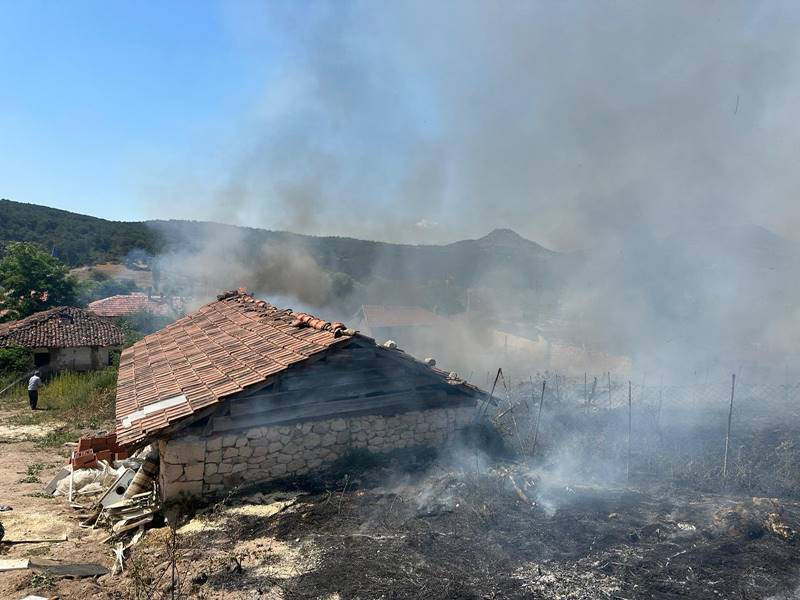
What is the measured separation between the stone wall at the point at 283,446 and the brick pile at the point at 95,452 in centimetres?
280

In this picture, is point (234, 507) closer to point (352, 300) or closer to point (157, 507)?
point (157, 507)

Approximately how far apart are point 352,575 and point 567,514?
127 inches

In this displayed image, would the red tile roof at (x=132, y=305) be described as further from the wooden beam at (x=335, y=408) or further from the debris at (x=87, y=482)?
the wooden beam at (x=335, y=408)

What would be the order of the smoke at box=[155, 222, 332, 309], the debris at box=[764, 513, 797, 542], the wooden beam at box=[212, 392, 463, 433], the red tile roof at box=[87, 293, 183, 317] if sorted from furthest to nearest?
the smoke at box=[155, 222, 332, 309], the red tile roof at box=[87, 293, 183, 317], the wooden beam at box=[212, 392, 463, 433], the debris at box=[764, 513, 797, 542]

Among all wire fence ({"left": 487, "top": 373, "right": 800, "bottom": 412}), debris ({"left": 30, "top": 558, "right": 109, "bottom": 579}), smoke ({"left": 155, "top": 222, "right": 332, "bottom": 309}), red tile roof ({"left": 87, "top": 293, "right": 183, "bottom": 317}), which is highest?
smoke ({"left": 155, "top": 222, "right": 332, "bottom": 309})

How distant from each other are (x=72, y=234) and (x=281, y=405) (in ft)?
211

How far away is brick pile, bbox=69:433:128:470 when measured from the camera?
9844 mm

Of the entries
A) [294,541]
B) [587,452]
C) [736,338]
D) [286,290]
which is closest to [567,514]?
[587,452]

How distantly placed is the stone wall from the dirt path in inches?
50.0

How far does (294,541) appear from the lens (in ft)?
21.9

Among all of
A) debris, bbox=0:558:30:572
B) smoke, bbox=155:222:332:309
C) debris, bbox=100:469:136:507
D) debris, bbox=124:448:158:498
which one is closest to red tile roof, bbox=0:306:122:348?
smoke, bbox=155:222:332:309

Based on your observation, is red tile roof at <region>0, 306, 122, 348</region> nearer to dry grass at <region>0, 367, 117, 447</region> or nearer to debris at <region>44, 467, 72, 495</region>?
dry grass at <region>0, 367, 117, 447</region>

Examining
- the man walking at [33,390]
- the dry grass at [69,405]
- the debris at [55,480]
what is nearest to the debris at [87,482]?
the debris at [55,480]

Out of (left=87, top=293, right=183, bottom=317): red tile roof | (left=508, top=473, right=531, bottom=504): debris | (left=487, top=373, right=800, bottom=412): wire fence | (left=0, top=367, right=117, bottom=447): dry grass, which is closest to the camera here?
(left=508, top=473, right=531, bottom=504): debris
